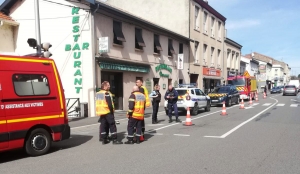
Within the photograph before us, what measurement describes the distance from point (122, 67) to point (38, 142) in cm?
1060

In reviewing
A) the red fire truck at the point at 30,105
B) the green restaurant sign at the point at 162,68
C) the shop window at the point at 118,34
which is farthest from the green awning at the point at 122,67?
the red fire truck at the point at 30,105

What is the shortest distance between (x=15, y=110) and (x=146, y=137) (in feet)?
13.5

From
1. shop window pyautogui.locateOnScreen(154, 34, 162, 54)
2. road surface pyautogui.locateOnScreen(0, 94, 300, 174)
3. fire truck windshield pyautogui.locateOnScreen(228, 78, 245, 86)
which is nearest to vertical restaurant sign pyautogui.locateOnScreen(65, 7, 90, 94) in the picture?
road surface pyautogui.locateOnScreen(0, 94, 300, 174)

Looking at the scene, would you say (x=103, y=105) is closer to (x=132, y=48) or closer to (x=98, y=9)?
(x=98, y=9)

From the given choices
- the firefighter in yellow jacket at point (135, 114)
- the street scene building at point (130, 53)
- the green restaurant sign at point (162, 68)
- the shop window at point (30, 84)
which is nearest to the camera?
the shop window at point (30, 84)

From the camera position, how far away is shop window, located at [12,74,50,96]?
244 inches

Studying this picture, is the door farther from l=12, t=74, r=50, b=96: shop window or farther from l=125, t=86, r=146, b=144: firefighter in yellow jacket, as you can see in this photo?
l=125, t=86, r=146, b=144: firefighter in yellow jacket

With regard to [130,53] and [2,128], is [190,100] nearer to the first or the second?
[130,53]

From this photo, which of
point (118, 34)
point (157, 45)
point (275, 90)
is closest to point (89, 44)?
point (118, 34)

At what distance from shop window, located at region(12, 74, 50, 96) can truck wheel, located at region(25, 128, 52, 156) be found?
0.93 metres

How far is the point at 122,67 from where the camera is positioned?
16797 mm

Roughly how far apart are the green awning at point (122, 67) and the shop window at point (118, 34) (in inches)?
59.7

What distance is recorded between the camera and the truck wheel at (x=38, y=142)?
21.0 ft

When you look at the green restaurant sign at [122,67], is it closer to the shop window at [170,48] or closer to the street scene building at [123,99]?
the street scene building at [123,99]
